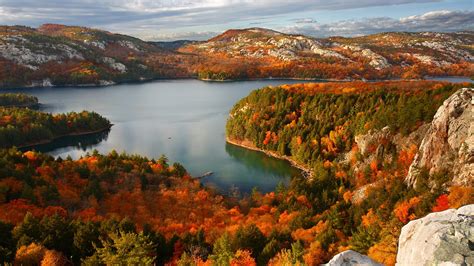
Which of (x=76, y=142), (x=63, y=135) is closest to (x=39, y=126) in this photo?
(x=63, y=135)

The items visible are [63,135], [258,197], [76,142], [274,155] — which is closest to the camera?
[258,197]

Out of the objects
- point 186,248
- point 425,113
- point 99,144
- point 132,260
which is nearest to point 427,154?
point 425,113

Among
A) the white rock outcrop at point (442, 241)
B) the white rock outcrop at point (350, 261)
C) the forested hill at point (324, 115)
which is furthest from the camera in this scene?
the forested hill at point (324, 115)

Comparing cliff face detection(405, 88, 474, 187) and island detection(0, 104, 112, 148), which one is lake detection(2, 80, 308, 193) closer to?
island detection(0, 104, 112, 148)

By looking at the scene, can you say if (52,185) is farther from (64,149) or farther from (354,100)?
(354,100)

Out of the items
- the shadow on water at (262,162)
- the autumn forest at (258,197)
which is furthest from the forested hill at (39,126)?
the shadow on water at (262,162)

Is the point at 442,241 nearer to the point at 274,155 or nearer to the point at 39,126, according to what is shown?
the point at 274,155

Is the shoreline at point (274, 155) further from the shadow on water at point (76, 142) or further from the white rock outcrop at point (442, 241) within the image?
the white rock outcrop at point (442, 241)
